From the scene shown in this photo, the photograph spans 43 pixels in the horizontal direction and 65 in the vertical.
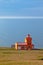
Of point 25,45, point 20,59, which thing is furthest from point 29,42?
point 20,59

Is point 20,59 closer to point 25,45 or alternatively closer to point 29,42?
point 25,45

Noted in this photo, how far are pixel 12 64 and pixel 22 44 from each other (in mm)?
22037

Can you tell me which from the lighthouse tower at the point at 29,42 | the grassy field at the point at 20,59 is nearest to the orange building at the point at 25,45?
the lighthouse tower at the point at 29,42

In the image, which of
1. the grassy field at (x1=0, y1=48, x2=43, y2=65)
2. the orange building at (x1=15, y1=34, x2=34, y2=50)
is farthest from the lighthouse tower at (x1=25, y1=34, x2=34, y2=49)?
the grassy field at (x1=0, y1=48, x2=43, y2=65)

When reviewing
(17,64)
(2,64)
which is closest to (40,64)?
(17,64)

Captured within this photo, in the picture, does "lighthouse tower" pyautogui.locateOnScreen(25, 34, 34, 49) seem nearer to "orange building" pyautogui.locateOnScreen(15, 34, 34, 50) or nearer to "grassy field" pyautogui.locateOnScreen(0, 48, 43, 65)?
"orange building" pyautogui.locateOnScreen(15, 34, 34, 50)

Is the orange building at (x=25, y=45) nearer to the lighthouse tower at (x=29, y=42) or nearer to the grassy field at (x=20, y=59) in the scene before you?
the lighthouse tower at (x=29, y=42)

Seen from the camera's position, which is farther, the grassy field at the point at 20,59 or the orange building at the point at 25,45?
the orange building at the point at 25,45

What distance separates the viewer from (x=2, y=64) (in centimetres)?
2441

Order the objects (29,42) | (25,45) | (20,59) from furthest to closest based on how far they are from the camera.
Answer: (29,42)
(25,45)
(20,59)

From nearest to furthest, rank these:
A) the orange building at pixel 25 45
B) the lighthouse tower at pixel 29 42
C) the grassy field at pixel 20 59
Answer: the grassy field at pixel 20 59, the orange building at pixel 25 45, the lighthouse tower at pixel 29 42

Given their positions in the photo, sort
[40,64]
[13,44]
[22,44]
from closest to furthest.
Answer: [40,64] < [22,44] < [13,44]

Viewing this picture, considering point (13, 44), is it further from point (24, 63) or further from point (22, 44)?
point (24, 63)

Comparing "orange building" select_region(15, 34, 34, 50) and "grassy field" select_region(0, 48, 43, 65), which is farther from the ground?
"orange building" select_region(15, 34, 34, 50)
